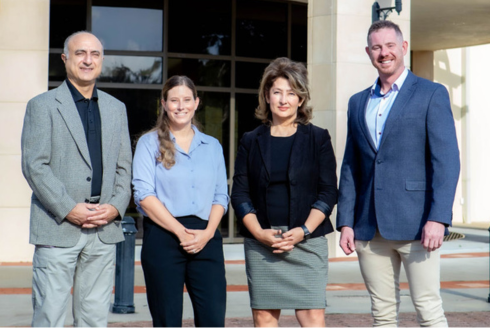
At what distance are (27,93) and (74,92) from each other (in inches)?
282

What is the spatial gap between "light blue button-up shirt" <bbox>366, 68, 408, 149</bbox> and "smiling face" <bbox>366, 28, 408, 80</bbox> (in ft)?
0.32

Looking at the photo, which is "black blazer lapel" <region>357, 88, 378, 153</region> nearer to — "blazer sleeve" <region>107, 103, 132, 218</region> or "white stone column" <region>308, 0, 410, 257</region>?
"blazer sleeve" <region>107, 103, 132, 218</region>

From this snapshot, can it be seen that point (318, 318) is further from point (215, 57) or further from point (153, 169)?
point (215, 57)

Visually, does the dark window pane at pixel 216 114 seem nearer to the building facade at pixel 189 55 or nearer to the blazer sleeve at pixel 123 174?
the building facade at pixel 189 55

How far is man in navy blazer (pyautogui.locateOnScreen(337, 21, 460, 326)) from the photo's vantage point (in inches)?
172

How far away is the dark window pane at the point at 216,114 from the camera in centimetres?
1409

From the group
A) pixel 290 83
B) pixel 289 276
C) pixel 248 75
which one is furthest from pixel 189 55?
pixel 289 276

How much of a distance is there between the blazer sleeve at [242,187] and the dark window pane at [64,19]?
373 inches

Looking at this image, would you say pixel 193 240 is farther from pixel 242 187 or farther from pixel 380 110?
pixel 380 110

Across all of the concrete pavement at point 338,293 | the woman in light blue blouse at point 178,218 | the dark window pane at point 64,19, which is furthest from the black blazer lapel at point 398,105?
the dark window pane at point 64,19

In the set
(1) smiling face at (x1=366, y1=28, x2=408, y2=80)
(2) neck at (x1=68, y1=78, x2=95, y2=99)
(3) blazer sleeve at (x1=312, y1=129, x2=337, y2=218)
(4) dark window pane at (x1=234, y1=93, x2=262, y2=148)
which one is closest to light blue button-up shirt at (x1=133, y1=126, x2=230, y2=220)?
(2) neck at (x1=68, y1=78, x2=95, y2=99)

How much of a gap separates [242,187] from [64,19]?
9723mm

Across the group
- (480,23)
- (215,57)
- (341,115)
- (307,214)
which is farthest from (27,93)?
(480,23)

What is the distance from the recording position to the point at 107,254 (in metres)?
4.52
